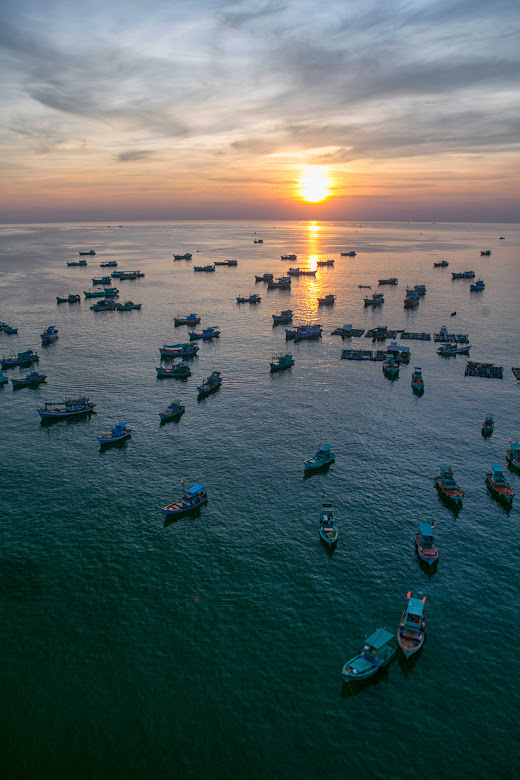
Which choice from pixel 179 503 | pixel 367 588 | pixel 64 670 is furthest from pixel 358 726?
pixel 179 503

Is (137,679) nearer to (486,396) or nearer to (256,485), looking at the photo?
(256,485)

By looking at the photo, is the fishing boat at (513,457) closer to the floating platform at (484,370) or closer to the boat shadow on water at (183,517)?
the floating platform at (484,370)

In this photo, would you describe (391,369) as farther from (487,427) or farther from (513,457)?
(513,457)

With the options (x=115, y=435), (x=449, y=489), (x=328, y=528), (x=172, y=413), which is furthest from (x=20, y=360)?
(x=449, y=489)

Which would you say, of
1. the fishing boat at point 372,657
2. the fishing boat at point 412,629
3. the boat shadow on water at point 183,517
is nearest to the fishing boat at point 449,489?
the fishing boat at point 412,629

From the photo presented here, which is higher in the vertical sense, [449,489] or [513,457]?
[513,457]
